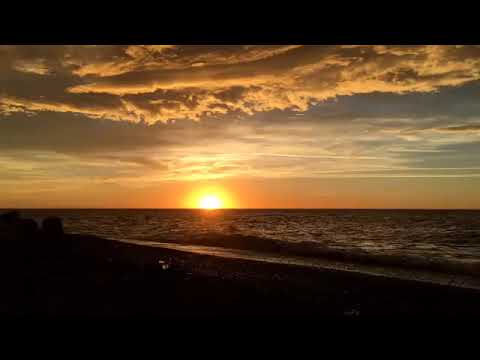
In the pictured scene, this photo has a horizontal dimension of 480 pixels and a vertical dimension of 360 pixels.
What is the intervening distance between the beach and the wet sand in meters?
0.02

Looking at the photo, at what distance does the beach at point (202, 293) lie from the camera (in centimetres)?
673

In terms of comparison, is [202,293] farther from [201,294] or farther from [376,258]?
[376,258]

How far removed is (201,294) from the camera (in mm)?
8008

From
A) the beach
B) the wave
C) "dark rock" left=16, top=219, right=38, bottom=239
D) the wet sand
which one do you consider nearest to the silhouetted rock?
"dark rock" left=16, top=219, right=38, bottom=239

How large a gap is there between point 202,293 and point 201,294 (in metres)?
0.09

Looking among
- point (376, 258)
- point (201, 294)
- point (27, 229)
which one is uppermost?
point (27, 229)

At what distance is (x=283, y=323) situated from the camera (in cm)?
354

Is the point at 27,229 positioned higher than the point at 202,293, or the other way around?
the point at 27,229

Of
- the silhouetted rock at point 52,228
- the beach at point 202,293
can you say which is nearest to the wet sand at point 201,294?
the beach at point 202,293

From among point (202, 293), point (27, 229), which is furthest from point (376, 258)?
point (27, 229)

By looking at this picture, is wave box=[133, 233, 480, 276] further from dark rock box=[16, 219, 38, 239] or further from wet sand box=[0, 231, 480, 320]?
dark rock box=[16, 219, 38, 239]

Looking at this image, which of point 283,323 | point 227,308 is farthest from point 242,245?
point 283,323

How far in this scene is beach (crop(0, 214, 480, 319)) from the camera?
22.1 ft

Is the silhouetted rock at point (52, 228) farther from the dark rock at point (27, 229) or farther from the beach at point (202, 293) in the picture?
the beach at point (202, 293)
